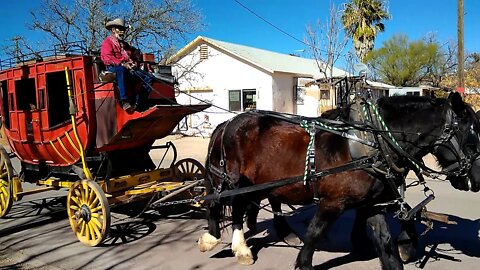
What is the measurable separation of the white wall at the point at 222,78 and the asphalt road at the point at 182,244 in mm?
15103

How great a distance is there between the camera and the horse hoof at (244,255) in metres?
5.02

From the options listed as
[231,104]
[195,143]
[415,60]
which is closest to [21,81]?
[195,143]

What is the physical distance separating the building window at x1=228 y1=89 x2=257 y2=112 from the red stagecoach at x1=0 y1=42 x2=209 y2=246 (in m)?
15.5

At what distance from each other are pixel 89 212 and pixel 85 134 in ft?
3.82

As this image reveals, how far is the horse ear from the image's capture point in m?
3.88

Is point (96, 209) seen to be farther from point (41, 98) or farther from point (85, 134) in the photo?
point (41, 98)

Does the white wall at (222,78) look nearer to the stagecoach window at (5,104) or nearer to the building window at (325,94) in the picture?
the building window at (325,94)

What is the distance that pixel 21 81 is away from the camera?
7.34 m

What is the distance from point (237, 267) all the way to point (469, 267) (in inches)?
102

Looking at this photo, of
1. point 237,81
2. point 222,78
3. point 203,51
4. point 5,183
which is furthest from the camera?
point 203,51

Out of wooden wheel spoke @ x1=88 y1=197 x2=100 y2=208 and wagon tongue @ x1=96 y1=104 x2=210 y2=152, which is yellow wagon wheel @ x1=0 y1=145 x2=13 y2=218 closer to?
wagon tongue @ x1=96 y1=104 x2=210 y2=152

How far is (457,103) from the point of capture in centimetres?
391

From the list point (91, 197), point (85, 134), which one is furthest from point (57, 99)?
point (91, 197)

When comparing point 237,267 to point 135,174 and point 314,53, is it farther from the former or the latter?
point 314,53
